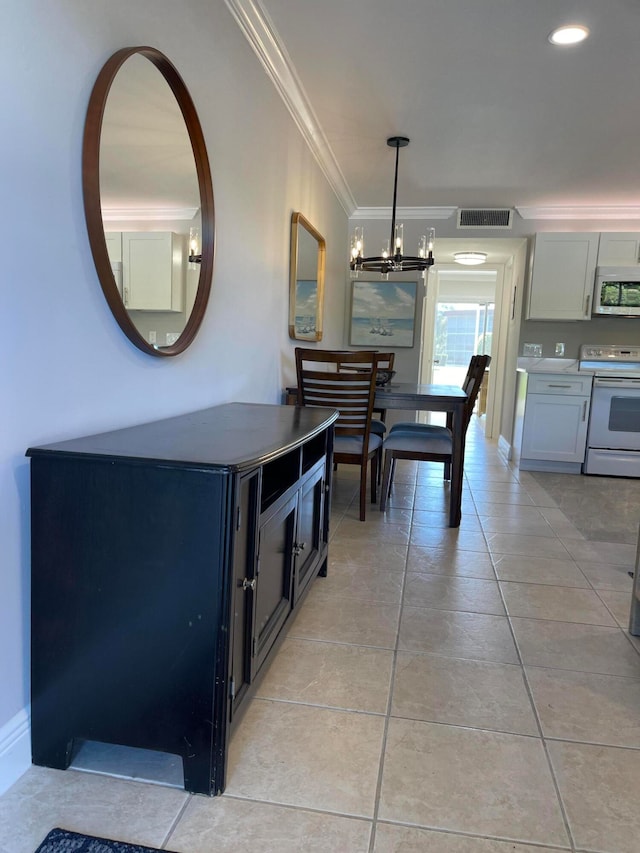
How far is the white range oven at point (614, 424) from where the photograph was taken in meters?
4.63

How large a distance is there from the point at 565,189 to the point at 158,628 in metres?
4.77

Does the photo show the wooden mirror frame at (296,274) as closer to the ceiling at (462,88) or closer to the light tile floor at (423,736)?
the ceiling at (462,88)

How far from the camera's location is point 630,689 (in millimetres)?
1625

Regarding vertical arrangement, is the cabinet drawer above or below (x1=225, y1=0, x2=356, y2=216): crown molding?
below

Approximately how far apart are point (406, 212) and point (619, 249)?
6.40ft

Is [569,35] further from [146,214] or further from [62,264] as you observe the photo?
[62,264]

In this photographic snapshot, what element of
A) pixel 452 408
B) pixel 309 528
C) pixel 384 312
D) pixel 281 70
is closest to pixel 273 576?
pixel 309 528

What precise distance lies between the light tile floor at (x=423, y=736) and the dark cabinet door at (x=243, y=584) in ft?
0.60

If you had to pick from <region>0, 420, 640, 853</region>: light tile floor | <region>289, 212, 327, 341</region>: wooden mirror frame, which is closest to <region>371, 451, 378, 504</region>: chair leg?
<region>289, 212, 327, 341</region>: wooden mirror frame

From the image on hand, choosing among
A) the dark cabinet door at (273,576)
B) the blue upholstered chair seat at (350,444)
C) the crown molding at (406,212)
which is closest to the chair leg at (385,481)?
the blue upholstered chair seat at (350,444)

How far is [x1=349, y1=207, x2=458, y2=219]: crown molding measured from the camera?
207 inches

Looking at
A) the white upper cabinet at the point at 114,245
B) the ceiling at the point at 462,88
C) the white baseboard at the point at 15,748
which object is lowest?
the white baseboard at the point at 15,748

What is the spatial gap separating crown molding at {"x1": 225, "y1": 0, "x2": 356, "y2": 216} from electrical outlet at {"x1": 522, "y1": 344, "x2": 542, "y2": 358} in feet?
8.16

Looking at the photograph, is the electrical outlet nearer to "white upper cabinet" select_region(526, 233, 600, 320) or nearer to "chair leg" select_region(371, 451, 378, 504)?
"white upper cabinet" select_region(526, 233, 600, 320)
